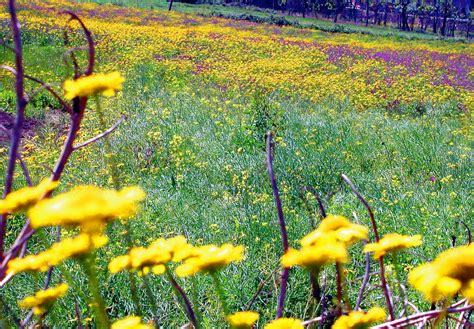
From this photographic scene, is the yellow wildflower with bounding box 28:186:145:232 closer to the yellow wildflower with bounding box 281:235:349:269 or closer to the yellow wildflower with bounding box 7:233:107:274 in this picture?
the yellow wildflower with bounding box 7:233:107:274

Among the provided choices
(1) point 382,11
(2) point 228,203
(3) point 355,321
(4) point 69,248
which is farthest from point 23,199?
(1) point 382,11

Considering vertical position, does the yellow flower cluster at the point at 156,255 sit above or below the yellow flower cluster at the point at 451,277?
below

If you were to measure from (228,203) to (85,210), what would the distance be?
2.82 metres

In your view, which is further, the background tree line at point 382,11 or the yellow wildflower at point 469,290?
the background tree line at point 382,11

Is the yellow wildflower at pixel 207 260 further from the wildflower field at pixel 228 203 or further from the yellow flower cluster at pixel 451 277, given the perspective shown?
the yellow flower cluster at pixel 451 277

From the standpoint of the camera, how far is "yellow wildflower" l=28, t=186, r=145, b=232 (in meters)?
0.39

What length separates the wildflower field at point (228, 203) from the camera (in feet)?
1.84

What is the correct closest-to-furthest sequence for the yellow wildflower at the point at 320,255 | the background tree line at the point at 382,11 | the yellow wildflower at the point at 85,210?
the yellow wildflower at the point at 85,210 < the yellow wildflower at the point at 320,255 < the background tree line at the point at 382,11

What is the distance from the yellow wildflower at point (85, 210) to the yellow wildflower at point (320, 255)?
0.19 metres

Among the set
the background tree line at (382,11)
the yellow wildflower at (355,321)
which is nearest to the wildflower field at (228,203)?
the yellow wildflower at (355,321)

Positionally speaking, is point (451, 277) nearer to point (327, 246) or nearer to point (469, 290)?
point (469, 290)

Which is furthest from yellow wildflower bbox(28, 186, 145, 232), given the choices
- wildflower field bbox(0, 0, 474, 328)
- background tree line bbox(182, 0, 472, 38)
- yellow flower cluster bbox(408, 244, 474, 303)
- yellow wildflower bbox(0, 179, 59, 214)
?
background tree line bbox(182, 0, 472, 38)

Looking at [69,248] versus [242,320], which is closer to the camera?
[69,248]

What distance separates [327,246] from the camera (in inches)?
20.2
